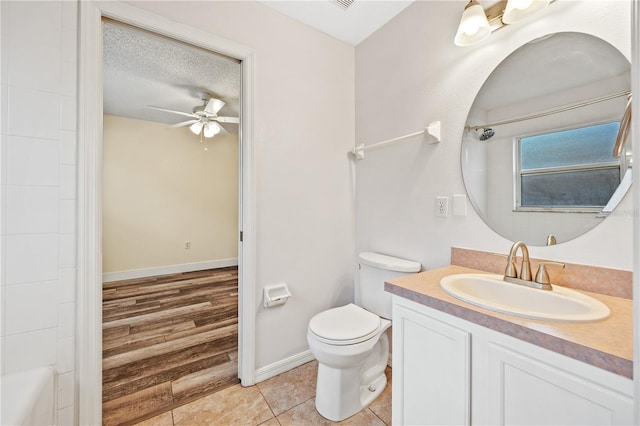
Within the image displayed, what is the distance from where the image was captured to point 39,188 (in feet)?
3.54

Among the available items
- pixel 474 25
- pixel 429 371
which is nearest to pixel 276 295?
pixel 429 371

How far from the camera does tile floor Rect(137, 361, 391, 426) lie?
4.34 feet

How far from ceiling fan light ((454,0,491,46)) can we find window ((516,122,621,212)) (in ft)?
1.78

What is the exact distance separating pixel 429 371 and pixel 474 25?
5.05 feet

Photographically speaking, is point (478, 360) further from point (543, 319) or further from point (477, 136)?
point (477, 136)

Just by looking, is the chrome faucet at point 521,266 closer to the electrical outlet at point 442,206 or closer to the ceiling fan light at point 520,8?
the electrical outlet at point 442,206

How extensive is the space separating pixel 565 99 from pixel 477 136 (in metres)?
0.35

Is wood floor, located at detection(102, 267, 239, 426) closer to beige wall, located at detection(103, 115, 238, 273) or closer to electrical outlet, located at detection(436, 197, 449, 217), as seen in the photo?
beige wall, located at detection(103, 115, 238, 273)

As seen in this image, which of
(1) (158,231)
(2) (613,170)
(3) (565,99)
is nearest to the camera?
(2) (613,170)

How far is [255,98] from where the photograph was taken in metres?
1.60

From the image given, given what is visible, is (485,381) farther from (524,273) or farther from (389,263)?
(389,263)

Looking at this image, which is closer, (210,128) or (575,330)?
(575,330)

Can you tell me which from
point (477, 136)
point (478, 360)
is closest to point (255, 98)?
point (477, 136)

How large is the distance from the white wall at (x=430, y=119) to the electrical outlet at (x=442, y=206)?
30mm
